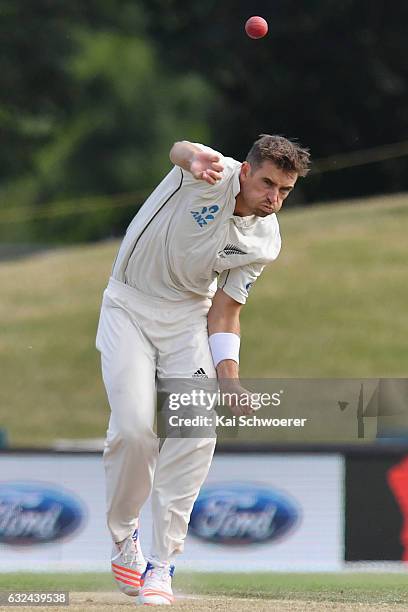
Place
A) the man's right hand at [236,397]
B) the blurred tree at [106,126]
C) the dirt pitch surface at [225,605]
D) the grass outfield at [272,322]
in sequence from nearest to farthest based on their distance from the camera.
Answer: the dirt pitch surface at [225,605], the man's right hand at [236,397], the grass outfield at [272,322], the blurred tree at [106,126]

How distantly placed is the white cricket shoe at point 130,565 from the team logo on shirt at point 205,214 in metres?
1.40

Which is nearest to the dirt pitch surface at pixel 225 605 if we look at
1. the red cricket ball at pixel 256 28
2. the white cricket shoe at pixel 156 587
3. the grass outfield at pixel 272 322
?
the white cricket shoe at pixel 156 587

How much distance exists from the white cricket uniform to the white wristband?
0.03 meters

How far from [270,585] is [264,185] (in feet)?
7.99

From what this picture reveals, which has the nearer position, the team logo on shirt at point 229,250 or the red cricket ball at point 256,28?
the team logo on shirt at point 229,250

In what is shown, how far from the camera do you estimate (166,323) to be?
5727 mm

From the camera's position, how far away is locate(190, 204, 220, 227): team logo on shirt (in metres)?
5.56

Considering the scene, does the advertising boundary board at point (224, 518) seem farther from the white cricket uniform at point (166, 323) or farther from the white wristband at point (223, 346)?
the white wristband at point (223, 346)

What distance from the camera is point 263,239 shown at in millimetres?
5754

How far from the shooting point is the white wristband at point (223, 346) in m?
5.73

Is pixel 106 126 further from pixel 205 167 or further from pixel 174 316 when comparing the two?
pixel 205 167

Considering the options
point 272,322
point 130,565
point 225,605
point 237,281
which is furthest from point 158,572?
point 272,322

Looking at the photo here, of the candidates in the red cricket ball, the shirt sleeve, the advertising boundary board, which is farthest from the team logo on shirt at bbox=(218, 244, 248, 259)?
the advertising boundary board

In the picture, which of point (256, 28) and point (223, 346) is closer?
point (223, 346)
